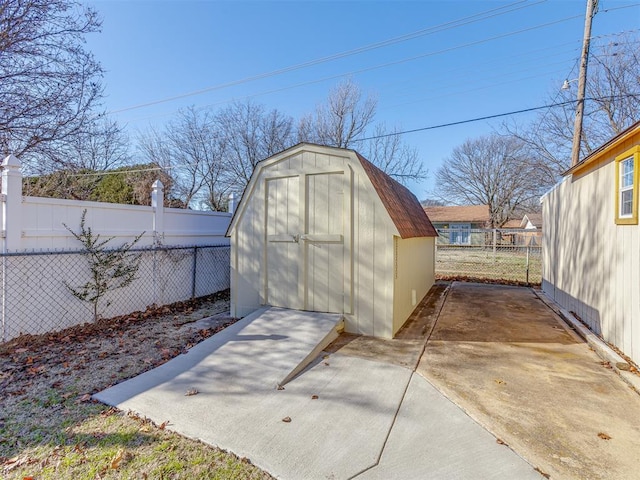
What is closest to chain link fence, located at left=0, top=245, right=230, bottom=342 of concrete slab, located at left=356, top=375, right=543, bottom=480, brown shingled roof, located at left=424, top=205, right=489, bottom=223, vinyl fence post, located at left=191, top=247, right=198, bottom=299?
vinyl fence post, located at left=191, top=247, right=198, bottom=299

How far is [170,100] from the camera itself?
13.9 metres

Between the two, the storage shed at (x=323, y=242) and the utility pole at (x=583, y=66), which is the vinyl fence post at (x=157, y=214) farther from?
the utility pole at (x=583, y=66)

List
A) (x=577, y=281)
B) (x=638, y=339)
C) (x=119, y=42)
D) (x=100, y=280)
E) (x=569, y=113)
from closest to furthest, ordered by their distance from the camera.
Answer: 1. (x=638, y=339)
2. (x=100, y=280)
3. (x=577, y=281)
4. (x=119, y=42)
5. (x=569, y=113)

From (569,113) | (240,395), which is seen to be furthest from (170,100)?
(569,113)

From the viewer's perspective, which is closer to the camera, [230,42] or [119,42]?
[119,42]

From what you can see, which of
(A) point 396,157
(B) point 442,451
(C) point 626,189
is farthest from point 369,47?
(B) point 442,451

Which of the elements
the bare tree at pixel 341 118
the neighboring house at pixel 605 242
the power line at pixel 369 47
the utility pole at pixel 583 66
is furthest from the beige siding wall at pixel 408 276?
the bare tree at pixel 341 118

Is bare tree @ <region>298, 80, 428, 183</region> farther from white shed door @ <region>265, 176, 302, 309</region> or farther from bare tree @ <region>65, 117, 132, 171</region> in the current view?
white shed door @ <region>265, 176, 302, 309</region>

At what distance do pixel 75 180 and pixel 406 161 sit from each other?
14.3 metres

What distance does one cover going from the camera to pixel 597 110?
13.5 meters

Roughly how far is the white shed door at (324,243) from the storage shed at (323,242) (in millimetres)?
15

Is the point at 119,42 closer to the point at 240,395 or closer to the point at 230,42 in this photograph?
the point at 230,42

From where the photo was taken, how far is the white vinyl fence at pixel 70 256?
3.93m

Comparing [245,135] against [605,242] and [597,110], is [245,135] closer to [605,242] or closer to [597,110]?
[605,242]
